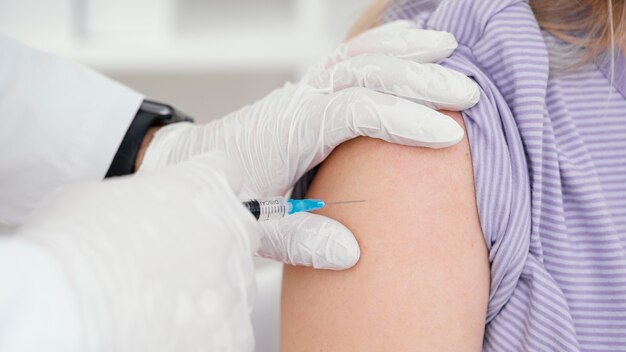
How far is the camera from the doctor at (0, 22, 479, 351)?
560 mm

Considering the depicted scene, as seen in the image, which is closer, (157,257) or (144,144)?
(157,257)

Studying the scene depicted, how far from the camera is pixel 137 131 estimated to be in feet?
4.06

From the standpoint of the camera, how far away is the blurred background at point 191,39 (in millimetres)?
2299

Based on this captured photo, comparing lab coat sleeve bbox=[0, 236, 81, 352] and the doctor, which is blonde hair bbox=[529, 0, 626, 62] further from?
lab coat sleeve bbox=[0, 236, 81, 352]

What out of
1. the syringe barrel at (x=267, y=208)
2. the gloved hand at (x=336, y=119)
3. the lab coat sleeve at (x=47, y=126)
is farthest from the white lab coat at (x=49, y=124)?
the syringe barrel at (x=267, y=208)

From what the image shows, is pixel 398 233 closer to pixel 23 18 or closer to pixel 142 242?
pixel 142 242

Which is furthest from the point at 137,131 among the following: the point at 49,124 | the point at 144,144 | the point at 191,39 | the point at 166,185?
the point at 191,39

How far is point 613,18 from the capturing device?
1016mm

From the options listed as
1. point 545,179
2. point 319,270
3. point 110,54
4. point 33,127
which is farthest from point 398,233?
point 110,54

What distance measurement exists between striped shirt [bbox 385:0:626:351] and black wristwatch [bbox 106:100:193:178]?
0.56 m

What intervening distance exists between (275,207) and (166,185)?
21 cm

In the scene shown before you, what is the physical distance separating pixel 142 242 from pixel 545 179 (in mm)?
584

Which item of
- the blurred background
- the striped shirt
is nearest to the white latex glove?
the striped shirt

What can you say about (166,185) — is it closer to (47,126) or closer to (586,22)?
(47,126)
